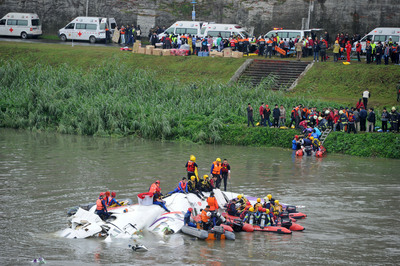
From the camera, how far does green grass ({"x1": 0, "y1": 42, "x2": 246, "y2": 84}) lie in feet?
153

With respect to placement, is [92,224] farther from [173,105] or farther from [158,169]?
[173,105]

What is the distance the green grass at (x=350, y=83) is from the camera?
4016cm

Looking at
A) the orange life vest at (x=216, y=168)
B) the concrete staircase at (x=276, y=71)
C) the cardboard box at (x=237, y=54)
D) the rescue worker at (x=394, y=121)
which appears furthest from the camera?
the cardboard box at (x=237, y=54)

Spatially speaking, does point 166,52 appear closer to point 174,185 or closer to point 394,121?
point 394,121

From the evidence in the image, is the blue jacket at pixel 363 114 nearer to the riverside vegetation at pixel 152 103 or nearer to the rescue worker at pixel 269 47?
the riverside vegetation at pixel 152 103

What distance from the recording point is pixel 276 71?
4522cm

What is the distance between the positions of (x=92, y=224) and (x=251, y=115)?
17719 mm

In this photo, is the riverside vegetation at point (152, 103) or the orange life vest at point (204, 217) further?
the riverside vegetation at point (152, 103)

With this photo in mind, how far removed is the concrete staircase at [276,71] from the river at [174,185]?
1016 centimetres

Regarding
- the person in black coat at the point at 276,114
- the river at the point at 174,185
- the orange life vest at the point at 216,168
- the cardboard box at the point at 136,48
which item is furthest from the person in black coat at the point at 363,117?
the cardboard box at the point at 136,48

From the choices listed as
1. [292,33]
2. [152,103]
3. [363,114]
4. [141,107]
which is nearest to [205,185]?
[363,114]

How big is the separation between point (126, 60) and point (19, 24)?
50.4ft

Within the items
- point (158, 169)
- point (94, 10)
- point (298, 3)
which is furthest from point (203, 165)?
point (94, 10)

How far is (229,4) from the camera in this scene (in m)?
60.0
